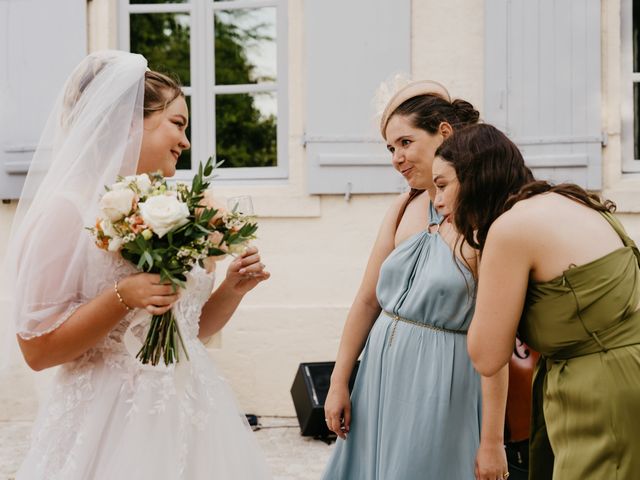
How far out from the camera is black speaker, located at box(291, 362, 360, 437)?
490 centimetres

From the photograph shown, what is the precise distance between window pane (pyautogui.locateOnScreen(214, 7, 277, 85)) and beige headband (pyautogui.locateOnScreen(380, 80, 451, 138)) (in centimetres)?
338

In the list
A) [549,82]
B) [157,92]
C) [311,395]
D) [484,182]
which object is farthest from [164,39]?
[484,182]

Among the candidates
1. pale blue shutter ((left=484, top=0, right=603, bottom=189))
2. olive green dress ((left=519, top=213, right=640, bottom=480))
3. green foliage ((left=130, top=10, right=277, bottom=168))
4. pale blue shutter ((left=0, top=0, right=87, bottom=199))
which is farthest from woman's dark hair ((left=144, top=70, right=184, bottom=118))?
green foliage ((left=130, top=10, right=277, bottom=168))

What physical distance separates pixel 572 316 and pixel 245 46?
4524mm

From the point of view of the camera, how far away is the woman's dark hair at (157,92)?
249 centimetres

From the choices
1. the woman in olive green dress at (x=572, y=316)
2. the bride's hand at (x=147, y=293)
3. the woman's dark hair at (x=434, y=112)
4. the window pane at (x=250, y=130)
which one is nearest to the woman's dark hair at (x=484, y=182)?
the woman in olive green dress at (x=572, y=316)

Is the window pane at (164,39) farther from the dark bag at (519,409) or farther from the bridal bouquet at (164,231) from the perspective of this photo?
the bridal bouquet at (164,231)

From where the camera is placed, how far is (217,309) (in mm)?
2713

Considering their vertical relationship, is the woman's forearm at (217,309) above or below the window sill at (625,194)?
below

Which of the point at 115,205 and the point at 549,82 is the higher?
the point at 549,82

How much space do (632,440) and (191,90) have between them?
4.70 meters

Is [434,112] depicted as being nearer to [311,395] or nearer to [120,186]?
[120,186]

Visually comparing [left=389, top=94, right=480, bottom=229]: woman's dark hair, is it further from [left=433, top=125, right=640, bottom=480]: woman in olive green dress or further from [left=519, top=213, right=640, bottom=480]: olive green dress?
[left=519, top=213, right=640, bottom=480]: olive green dress

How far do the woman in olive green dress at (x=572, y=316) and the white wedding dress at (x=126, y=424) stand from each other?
2.57 feet
